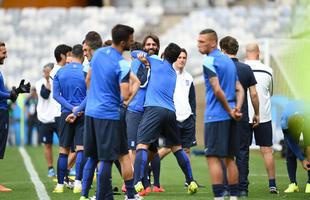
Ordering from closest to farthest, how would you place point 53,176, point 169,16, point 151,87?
point 151,87
point 53,176
point 169,16

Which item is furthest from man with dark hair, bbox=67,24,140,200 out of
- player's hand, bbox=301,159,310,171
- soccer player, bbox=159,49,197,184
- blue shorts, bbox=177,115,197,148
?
blue shorts, bbox=177,115,197,148

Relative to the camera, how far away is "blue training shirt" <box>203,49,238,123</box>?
11.6m

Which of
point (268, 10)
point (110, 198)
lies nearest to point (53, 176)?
point (110, 198)

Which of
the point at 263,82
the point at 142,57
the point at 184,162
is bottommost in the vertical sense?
the point at 184,162

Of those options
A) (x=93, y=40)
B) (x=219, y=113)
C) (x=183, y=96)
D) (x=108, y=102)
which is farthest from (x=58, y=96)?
(x=219, y=113)

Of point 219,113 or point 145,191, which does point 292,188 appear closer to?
point 145,191

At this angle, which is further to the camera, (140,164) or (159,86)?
(159,86)

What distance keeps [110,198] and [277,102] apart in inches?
540

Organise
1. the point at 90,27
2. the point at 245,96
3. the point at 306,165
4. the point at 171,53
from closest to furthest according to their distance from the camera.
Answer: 1. the point at 245,96
2. the point at 171,53
3. the point at 306,165
4. the point at 90,27

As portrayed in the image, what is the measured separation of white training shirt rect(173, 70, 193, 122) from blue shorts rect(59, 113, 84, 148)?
2.47 meters

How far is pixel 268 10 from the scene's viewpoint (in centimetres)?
3966

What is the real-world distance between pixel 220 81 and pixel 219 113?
0.40 metres

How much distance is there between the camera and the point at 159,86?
46.4ft

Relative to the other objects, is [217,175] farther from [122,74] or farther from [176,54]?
[176,54]
